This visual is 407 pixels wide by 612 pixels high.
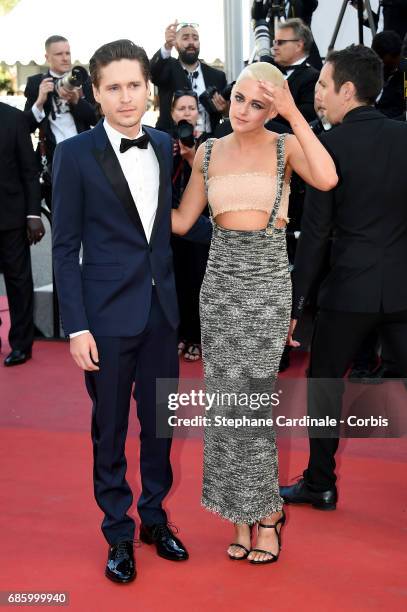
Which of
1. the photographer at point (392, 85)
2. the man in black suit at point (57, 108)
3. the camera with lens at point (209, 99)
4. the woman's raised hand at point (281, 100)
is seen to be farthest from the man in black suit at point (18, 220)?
the woman's raised hand at point (281, 100)

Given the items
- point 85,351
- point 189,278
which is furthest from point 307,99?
point 85,351

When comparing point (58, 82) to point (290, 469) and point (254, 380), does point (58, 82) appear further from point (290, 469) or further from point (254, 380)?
point (254, 380)

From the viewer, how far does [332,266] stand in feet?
10.9

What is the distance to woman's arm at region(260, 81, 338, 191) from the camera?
2.61 m

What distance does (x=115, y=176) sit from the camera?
2.69 meters

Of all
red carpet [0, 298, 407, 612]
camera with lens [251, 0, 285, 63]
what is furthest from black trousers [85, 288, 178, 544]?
camera with lens [251, 0, 285, 63]

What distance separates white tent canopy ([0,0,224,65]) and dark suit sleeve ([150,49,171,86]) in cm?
477

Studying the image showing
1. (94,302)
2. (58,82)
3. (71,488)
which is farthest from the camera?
(58,82)

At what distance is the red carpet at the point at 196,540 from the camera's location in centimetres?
274

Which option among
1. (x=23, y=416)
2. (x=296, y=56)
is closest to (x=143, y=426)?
(x=23, y=416)

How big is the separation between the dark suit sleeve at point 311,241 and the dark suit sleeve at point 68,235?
0.86m

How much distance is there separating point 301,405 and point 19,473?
1.72 m

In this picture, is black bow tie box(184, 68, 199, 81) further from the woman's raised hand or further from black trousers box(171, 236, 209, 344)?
the woman's raised hand

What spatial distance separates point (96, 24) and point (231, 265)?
10.1 metres
